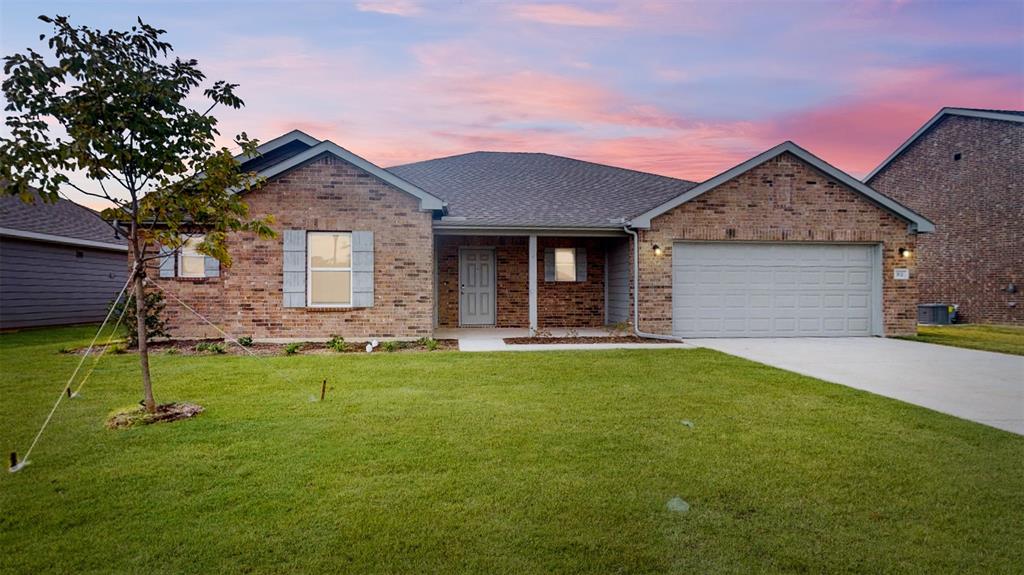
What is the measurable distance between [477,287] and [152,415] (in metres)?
9.79

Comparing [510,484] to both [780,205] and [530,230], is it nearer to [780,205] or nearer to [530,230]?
[530,230]

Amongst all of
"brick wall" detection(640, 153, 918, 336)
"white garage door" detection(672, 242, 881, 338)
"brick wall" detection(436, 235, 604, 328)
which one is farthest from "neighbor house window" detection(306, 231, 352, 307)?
"white garage door" detection(672, 242, 881, 338)

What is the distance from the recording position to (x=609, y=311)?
587 inches

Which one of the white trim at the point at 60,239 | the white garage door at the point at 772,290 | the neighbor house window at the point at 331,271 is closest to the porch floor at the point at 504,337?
the white garage door at the point at 772,290

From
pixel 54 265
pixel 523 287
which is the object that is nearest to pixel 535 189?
pixel 523 287

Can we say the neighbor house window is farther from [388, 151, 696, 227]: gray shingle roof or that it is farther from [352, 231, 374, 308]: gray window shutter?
[388, 151, 696, 227]: gray shingle roof

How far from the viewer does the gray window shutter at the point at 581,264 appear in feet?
49.2

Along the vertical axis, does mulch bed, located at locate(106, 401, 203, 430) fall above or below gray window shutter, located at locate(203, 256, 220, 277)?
below

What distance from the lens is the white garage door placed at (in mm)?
12844

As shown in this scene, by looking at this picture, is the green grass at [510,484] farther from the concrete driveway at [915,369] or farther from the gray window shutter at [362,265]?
the gray window shutter at [362,265]

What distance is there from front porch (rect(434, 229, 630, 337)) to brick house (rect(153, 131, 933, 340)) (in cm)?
4

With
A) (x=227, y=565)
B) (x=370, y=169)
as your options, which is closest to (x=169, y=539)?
(x=227, y=565)

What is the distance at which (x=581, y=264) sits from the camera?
15.0 m

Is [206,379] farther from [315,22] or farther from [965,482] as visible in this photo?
[965,482]
